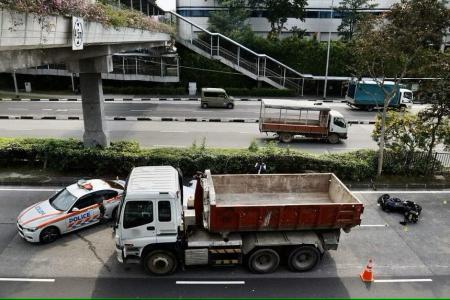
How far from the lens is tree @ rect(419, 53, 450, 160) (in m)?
15.9

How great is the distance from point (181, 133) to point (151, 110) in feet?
26.8

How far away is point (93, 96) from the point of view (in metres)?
19.0

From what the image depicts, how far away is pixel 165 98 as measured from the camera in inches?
1551

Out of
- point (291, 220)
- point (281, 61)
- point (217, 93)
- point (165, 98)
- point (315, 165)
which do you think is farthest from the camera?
point (281, 61)

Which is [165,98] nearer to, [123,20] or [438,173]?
[123,20]

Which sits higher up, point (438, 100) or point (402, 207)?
point (438, 100)

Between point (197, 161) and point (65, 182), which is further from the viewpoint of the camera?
point (197, 161)

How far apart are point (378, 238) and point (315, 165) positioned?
196 inches

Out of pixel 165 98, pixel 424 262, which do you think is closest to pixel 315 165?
pixel 424 262

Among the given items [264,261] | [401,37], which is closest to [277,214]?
[264,261]

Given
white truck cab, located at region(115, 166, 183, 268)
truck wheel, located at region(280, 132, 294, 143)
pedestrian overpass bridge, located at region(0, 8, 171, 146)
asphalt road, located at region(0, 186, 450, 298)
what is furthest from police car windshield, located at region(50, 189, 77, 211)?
truck wheel, located at region(280, 132, 294, 143)

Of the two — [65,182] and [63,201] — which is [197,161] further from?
[63,201]

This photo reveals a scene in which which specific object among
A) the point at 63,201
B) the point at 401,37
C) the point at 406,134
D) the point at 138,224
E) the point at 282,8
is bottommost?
the point at 63,201

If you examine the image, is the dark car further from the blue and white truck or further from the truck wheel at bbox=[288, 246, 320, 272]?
the blue and white truck
